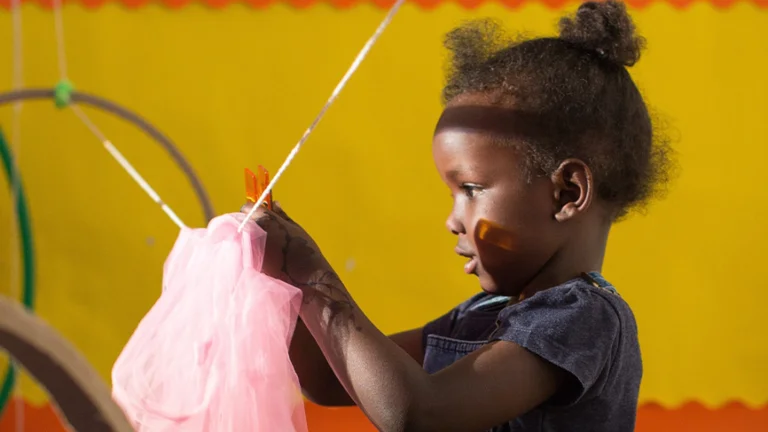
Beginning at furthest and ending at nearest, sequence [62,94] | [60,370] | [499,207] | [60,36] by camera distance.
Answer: [60,36] < [62,94] < [499,207] < [60,370]

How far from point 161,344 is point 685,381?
4.09ft

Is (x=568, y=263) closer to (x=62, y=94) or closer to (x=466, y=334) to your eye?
(x=466, y=334)

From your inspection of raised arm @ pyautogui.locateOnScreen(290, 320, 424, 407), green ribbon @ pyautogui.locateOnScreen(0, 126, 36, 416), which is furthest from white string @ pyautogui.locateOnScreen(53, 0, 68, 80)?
raised arm @ pyautogui.locateOnScreen(290, 320, 424, 407)

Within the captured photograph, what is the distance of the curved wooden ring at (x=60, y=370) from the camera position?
40 cm

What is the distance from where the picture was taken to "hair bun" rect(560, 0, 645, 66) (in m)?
0.75

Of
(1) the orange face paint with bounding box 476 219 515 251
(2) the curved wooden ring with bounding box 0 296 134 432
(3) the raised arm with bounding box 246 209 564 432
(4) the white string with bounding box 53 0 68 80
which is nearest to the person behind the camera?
(2) the curved wooden ring with bounding box 0 296 134 432

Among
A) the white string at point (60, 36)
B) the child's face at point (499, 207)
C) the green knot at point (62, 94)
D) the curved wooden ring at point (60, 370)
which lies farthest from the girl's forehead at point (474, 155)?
the white string at point (60, 36)

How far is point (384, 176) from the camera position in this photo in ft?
5.37

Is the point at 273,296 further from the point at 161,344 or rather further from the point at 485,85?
the point at 485,85

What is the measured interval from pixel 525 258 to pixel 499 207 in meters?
0.05

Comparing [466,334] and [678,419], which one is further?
[678,419]

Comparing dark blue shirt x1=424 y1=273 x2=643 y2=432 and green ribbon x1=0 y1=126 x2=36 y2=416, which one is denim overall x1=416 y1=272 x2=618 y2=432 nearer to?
dark blue shirt x1=424 y1=273 x2=643 y2=432

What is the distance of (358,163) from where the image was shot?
5.36 ft

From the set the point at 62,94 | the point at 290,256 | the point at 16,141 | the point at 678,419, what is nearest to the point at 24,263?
the point at 62,94
